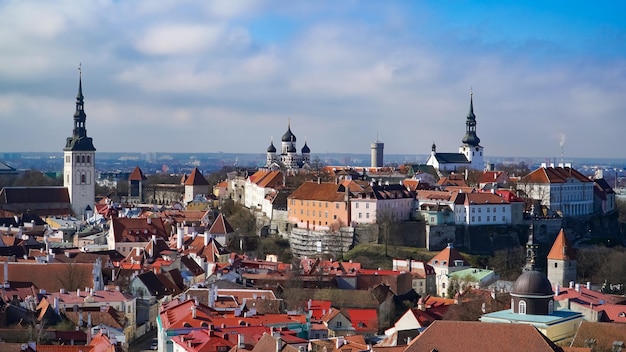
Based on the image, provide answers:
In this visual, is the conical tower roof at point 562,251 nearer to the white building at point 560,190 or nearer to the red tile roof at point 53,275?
the white building at point 560,190

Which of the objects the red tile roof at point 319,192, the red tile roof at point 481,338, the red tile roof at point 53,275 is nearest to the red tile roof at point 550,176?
the red tile roof at point 319,192

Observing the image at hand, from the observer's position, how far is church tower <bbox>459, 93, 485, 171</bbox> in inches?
4299

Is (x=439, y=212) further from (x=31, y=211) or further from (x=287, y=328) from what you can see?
(x=31, y=211)

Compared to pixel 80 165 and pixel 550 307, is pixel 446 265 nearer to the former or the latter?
pixel 550 307

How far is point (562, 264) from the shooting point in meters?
59.1

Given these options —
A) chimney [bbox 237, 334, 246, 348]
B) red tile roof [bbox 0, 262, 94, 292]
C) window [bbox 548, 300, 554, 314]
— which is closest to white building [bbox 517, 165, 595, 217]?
red tile roof [bbox 0, 262, 94, 292]

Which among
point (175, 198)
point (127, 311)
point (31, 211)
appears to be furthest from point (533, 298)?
point (175, 198)

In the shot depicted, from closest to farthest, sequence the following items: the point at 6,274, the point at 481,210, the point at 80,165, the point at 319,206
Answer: the point at 6,274, the point at 481,210, the point at 319,206, the point at 80,165

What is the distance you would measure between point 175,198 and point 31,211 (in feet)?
61.2

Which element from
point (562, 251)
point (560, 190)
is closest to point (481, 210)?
point (560, 190)

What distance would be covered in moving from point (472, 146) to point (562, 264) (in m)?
51.1

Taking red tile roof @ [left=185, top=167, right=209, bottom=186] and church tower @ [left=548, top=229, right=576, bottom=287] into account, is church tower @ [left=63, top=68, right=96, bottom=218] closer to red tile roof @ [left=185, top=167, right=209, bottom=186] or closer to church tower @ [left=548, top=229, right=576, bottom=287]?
red tile roof @ [left=185, top=167, right=209, bottom=186]

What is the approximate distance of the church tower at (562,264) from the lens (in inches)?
2320

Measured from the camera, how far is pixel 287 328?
1581 inches
